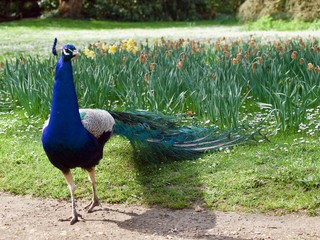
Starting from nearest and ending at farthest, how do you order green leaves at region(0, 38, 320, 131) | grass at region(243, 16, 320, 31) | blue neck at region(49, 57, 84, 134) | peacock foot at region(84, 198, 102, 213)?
blue neck at region(49, 57, 84, 134)
peacock foot at region(84, 198, 102, 213)
green leaves at region(0, 38, 320, 131)
grass at region(243, 16, 320, 31)

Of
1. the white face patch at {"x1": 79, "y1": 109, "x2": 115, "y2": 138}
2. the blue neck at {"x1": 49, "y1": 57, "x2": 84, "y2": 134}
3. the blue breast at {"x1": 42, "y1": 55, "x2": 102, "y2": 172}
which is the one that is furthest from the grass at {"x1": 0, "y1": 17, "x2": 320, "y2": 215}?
the blue neck at {"x1": 49, "y1": 57, "x2": 84, "y2": 134}

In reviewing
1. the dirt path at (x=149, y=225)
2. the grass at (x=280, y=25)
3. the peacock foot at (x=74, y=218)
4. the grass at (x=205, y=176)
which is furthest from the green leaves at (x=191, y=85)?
the grass at (x=280, y=25)

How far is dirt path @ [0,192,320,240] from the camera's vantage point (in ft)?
12.8

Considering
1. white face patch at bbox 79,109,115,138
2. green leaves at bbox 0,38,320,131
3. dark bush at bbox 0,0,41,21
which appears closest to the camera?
white face patch at bbox 79,109,115,138

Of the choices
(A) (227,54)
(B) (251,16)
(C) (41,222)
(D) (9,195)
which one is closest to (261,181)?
(C) (41,222)

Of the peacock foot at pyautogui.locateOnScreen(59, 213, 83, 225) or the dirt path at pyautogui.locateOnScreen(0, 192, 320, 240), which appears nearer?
the dirt path at pyautogui.locateOnScreen(0, 192, 320, 240)

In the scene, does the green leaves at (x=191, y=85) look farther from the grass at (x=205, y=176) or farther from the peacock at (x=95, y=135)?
the peacock at (x=95, y=135)

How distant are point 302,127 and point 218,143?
86 centimetres

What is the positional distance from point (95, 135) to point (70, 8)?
21.4m

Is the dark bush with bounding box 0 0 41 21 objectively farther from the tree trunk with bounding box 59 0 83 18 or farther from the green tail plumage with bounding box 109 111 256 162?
the green tail plumage with bounding box 109 111 256 162

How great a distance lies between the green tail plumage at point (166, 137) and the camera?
187 inches

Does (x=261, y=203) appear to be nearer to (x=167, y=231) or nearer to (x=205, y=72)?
(x=167, y=231)

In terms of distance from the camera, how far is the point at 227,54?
6.91 m

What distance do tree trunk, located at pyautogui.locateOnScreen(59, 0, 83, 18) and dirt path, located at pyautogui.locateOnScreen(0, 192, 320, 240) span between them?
20.9 metres
